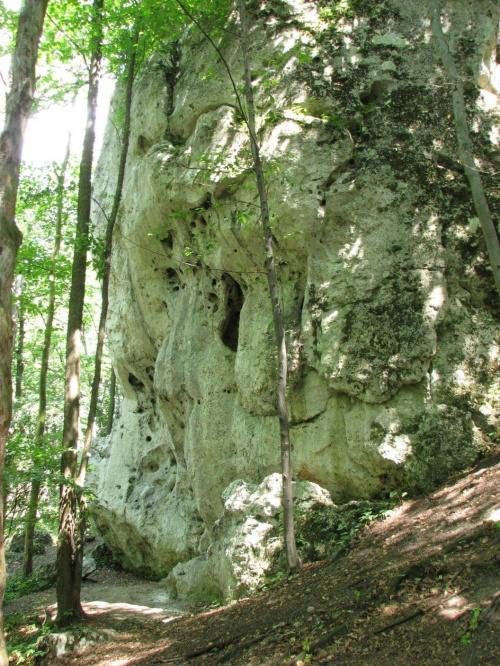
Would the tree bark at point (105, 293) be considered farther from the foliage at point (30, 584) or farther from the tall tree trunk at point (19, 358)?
the tall tree trunk at point (19, 358)

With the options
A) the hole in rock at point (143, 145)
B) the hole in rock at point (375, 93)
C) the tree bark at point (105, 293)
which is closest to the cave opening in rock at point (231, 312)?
the tree bark at point (105, 293)

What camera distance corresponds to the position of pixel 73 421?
29.0 ft

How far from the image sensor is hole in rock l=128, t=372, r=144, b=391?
14406mm

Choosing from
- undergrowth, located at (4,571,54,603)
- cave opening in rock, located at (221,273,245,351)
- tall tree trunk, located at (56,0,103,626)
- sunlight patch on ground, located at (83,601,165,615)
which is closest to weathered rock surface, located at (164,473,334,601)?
sunlight patch on ground, located at (83,601,165,615)

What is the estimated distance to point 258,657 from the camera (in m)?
5.01

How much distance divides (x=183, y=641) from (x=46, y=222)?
15.2 meters

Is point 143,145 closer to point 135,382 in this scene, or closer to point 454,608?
point 135,382

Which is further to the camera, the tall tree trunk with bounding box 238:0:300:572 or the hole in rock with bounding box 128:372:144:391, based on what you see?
the hole in rock with bounding box 128:372:144:391

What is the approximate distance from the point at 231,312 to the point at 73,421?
171 inches

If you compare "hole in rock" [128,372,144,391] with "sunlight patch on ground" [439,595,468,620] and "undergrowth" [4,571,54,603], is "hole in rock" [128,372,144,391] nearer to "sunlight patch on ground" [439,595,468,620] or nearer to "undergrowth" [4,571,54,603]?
"undergrowth" [4,571,54,603]

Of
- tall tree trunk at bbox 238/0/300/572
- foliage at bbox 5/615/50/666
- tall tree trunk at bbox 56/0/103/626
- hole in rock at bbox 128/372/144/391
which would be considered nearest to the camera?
foliage at bbox 5/615/50/666

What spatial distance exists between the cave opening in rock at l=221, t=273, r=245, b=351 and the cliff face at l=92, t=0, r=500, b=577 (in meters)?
0.05

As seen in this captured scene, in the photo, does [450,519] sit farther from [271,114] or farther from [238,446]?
[271,114]

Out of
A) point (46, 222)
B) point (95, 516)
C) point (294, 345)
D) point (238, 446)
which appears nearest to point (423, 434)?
point (294, 345)
